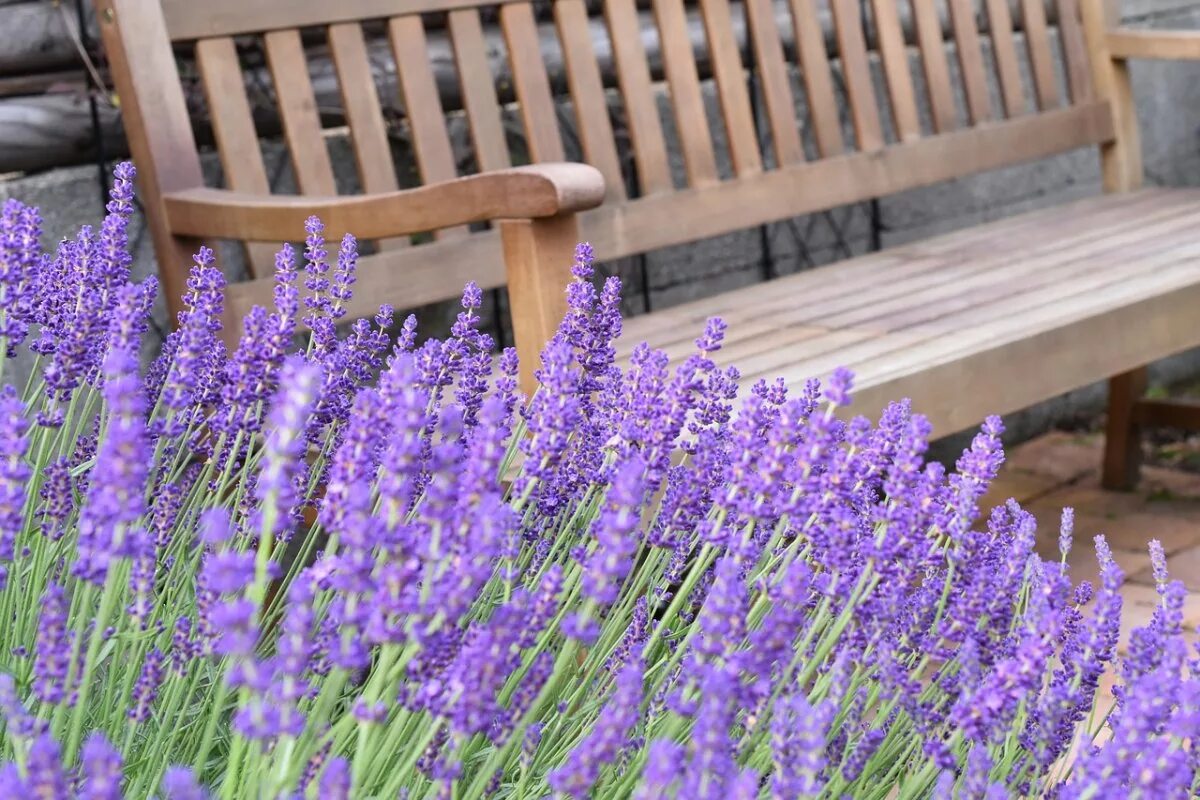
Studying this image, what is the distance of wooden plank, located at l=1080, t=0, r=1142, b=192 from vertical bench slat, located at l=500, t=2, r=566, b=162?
137cm

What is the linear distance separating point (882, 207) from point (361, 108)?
153cm

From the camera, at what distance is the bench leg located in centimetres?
342

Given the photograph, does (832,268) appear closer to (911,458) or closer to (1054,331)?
(1054,331)

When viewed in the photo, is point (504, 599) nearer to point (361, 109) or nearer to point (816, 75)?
point (361, 109)

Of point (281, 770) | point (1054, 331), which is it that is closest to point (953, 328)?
point (1054, 331)

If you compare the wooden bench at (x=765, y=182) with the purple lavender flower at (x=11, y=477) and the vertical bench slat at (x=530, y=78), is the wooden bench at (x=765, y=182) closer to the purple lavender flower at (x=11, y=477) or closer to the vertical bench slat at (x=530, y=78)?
the vertical bench slat at (x=530, y=78)

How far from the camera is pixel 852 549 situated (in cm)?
96

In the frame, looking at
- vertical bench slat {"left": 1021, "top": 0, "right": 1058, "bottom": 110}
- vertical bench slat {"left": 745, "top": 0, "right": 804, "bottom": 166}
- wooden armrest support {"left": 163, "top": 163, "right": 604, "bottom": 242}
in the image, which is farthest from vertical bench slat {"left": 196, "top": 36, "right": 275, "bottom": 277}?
vertical bench slat {"left": 1021, "top": 0, "right": 1058, "bottom": 110}

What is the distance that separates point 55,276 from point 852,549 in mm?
803

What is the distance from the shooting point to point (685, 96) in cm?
280

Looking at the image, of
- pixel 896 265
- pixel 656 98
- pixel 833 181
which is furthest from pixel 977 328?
pixel 656 98

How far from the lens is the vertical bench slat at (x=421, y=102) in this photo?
2.44 m

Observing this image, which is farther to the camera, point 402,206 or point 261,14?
point 261,14

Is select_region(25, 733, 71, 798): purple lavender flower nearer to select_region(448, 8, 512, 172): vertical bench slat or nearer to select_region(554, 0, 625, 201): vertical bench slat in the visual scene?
select_region(448, 8, 512, 172): vertical bench slat
